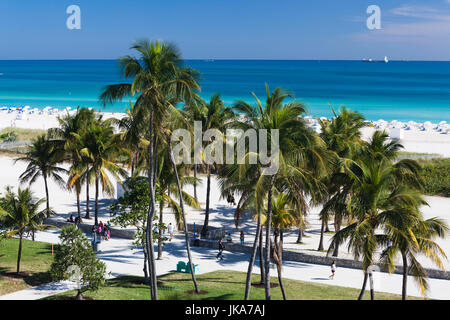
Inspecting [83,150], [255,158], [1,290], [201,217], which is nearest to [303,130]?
[255,158]

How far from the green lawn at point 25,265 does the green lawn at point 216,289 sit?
2.36 m

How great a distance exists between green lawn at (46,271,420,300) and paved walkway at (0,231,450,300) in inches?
33.4

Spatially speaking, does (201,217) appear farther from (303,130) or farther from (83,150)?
(303,130)

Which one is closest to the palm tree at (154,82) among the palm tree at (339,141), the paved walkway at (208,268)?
the paved walkway at (208,268)

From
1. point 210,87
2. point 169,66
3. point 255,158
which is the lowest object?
point 255,158

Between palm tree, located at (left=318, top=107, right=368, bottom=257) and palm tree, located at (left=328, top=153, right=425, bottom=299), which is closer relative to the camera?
palm tree, located at (left=328, top=153, right=425, bottom=299)

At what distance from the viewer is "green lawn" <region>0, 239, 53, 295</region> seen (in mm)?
20609

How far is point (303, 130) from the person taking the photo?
51.5 ft

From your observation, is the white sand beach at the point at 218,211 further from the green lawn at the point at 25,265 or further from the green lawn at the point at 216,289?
the green lawn at the point at 25,265

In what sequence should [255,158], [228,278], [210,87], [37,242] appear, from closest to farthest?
[255,158]
[228,278]
[37,242]
[210,87]

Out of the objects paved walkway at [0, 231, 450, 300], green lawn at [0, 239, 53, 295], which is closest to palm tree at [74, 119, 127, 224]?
paved walkway at [0, 231, 450, 300]

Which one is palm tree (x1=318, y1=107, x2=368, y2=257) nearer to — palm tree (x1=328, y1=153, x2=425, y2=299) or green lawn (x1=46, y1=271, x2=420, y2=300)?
green lawn (x1=46, y1=271, x2=420, y2=300)
